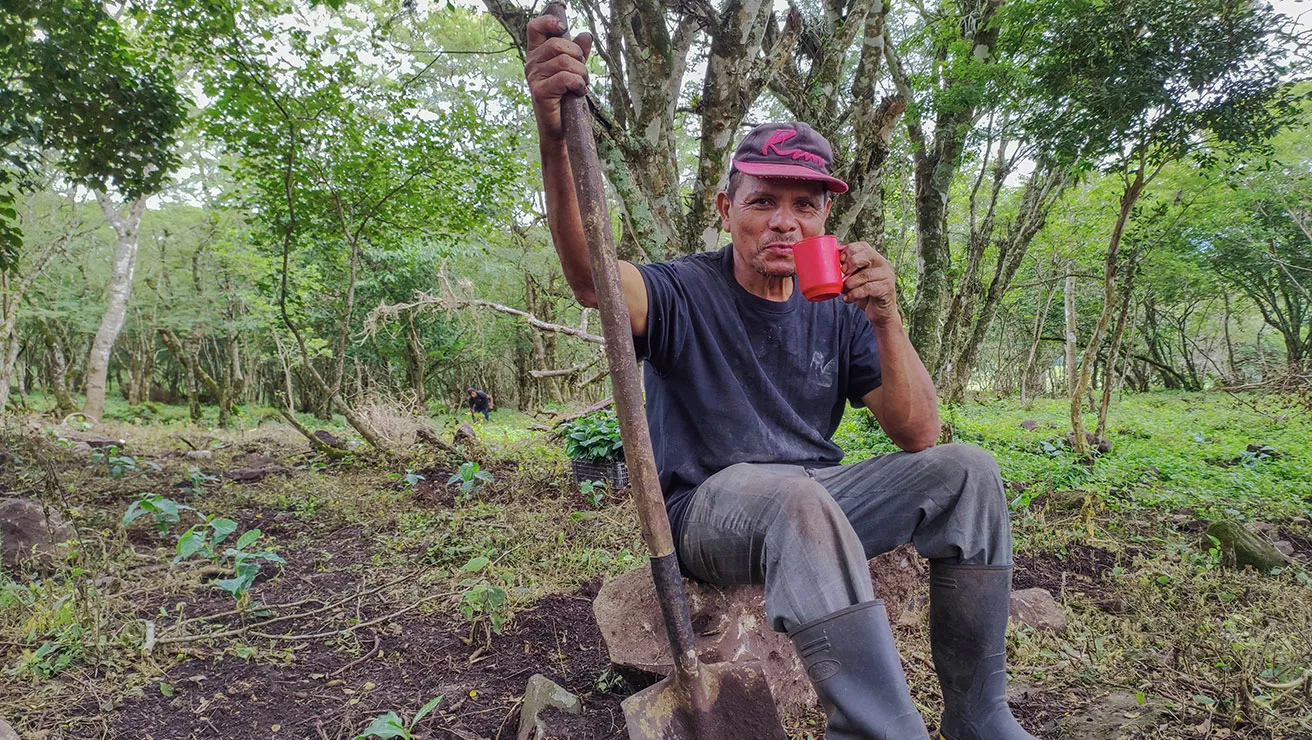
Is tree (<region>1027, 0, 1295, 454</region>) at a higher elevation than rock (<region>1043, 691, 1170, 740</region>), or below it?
higher

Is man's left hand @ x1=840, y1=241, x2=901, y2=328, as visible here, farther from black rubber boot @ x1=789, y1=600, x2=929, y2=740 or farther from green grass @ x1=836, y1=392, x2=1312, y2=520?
green grass @ x1=836, y1=392, x2=1312, y2=520

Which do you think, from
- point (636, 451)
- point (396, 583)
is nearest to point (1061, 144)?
point (636, 451)

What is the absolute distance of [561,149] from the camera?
1827 millimetres

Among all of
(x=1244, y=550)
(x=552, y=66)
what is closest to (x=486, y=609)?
(x=552, y=66)

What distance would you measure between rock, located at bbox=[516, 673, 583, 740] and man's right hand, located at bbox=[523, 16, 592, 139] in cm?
178

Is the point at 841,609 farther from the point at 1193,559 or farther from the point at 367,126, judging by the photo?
the point at 367,126

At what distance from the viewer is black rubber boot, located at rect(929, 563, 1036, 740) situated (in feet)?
5.67

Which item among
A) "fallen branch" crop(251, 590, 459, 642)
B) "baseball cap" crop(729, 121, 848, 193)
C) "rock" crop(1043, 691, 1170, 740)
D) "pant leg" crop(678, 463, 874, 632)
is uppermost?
"baseball cap" crop(729, 121, 848, 193)

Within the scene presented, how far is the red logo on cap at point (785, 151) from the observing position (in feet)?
7.00

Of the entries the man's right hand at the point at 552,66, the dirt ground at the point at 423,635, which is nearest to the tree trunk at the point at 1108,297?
the dirt ground at the point at 423,635

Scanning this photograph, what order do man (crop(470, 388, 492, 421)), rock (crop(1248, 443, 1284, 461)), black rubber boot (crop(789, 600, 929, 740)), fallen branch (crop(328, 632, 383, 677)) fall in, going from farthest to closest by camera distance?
1. man (crop(470, 388, 492, 421))
2. rock (crop(1248, 443, 1284, 461))
3. fallen branch (crop(328, 632, 383, 677))
4. black rubber boot (crop(789, 600, 929, 740))

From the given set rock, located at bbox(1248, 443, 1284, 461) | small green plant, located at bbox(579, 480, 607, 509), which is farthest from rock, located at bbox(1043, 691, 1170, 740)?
rock, located at bbox(1248, 443, 1284, 461)

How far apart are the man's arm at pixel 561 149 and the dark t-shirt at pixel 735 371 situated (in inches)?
4.9

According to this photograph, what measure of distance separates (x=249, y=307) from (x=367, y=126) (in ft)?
48.3
